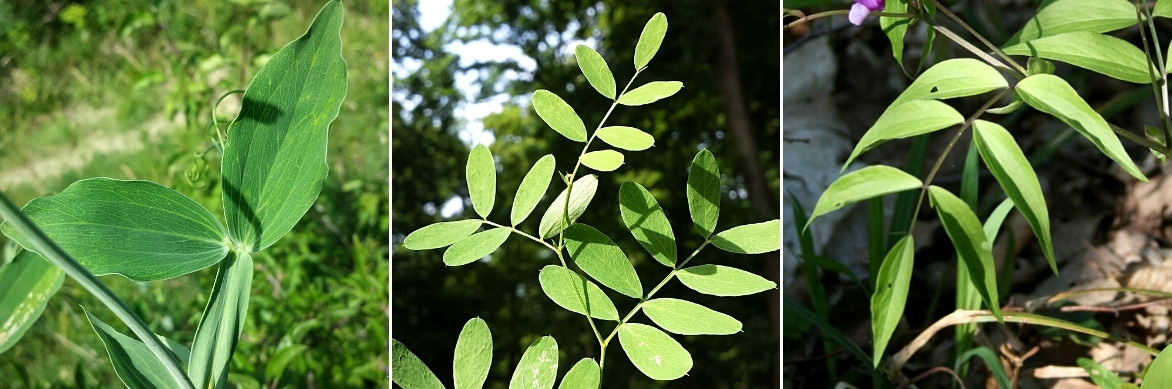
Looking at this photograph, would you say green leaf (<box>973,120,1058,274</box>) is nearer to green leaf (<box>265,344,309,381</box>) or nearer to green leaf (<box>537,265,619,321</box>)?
green leaf (<box>537,265,619,321</box>)

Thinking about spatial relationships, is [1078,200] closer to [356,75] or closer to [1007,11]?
[1007,11]

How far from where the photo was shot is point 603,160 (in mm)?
367

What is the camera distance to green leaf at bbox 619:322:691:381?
1.18ft

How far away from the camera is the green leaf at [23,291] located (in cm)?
42

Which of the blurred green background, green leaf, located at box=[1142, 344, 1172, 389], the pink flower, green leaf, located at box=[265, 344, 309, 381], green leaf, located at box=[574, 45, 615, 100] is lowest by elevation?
the blurred green background

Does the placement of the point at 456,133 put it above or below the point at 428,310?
above

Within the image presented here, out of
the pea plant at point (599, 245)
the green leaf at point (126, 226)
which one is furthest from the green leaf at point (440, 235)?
the green leaf at point (126, 226)

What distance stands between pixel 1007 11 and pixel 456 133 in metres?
0.77

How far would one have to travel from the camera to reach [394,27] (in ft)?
4.16

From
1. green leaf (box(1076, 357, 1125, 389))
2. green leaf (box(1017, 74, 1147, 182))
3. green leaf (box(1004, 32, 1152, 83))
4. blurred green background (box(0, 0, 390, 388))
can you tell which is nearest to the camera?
green leaf (box(1017, 74, 1147, 182))

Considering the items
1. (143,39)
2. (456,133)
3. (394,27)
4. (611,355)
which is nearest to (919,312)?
(611,355)

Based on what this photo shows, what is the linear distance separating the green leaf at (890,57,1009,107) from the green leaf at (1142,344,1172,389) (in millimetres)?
197

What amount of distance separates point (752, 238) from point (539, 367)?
11 centimetres

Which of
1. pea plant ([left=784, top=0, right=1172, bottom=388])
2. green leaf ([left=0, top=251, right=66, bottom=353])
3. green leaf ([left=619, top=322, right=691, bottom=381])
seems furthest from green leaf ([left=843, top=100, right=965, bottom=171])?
green leaf ([left=0, top=251, right=66, bottom=353])
